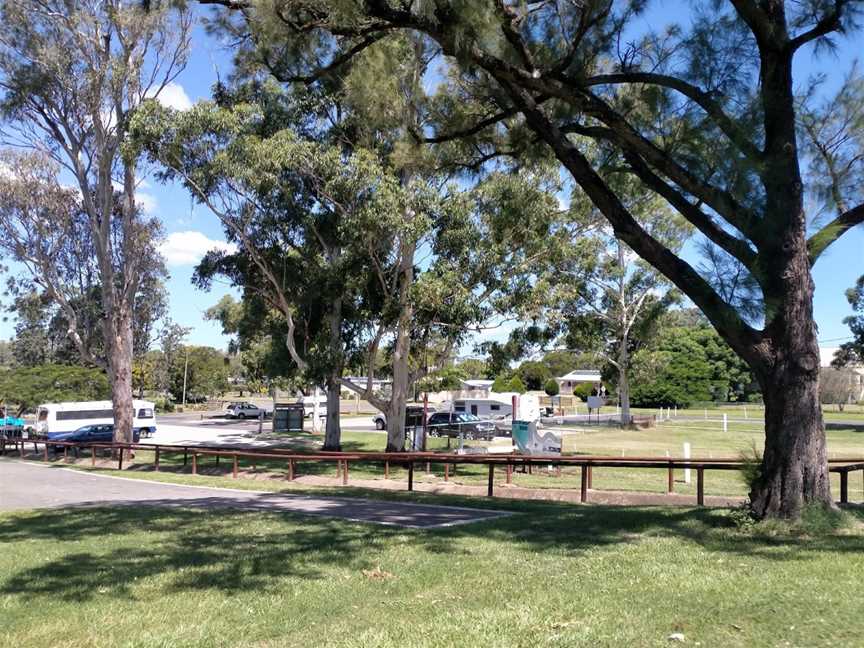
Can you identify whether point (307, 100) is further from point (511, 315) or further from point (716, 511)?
point (716, 511)

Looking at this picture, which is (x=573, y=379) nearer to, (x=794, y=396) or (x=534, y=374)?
(x=534, y=374)

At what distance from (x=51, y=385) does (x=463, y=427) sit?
84.2 feet

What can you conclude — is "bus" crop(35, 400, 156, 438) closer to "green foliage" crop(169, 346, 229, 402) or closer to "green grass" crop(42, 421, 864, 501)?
"green grass" crop(42, 421, 864, 501)

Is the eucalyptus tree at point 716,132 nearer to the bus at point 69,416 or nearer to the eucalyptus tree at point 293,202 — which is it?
the eucalyptus tree at point 293,202

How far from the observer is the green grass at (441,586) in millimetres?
4844

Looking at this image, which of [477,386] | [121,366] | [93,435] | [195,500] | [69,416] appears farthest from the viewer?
[477,386]

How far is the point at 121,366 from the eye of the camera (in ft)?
92.9

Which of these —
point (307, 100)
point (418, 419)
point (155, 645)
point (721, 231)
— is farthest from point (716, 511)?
point (418, 419)

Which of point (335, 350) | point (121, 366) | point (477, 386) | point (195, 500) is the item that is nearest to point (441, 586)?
point (195, 500)

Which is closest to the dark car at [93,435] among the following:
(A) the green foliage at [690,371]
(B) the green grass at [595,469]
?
(B) the green grass at [595,469]

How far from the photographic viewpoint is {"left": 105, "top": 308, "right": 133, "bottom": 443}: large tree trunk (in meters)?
28.2

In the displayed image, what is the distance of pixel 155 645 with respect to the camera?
4.75 meters

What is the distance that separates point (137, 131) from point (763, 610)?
2184 centimetres

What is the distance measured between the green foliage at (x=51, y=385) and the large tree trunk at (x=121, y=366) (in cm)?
1740
